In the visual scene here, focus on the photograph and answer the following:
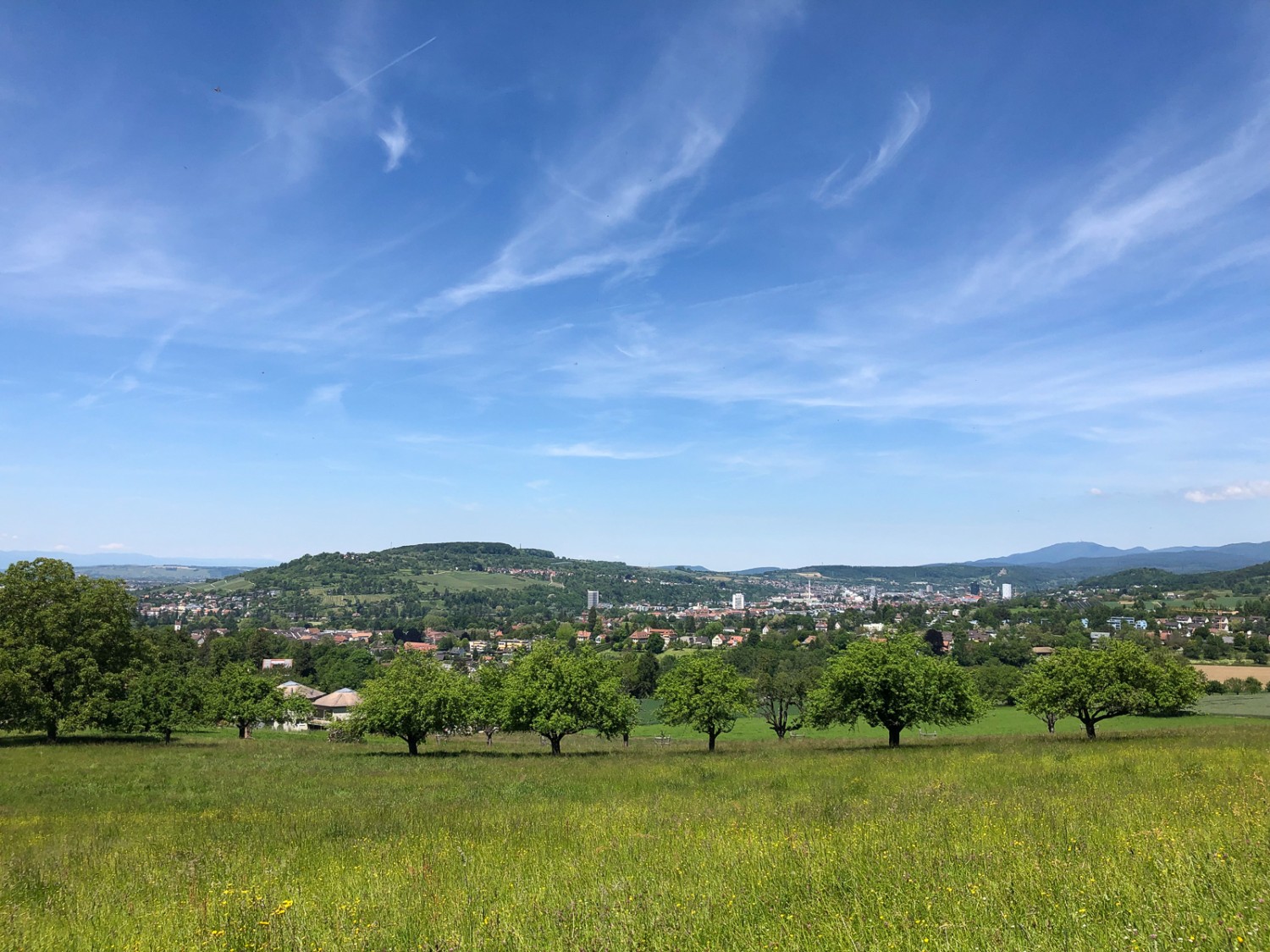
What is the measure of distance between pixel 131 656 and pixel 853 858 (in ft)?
160

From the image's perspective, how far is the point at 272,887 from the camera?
9.16 meters

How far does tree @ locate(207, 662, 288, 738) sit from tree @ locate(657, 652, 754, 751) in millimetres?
37986

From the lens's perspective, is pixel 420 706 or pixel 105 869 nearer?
pixel 105 869

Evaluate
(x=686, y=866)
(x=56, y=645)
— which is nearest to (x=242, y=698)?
(x=56, y=645)

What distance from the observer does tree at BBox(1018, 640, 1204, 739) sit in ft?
123

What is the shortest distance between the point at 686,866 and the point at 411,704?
3530cm

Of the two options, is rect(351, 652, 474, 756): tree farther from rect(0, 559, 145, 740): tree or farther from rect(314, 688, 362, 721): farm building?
rect(314, 688, 362, 721): farm building

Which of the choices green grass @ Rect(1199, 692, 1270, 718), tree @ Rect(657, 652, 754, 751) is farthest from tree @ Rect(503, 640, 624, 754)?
green grass @ Rect(1199, 692, 1270, 718)

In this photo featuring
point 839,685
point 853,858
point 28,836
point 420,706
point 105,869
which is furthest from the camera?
point 420,706

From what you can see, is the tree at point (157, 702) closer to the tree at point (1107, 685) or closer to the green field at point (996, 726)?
the green field at point (996, 726)

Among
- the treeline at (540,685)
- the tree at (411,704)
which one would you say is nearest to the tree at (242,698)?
the treeline at (540,685)

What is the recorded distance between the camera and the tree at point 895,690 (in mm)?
35844

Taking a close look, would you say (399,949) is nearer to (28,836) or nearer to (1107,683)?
(28,836)

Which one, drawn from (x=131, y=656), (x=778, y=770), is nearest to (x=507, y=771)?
(x=778, y=770)
